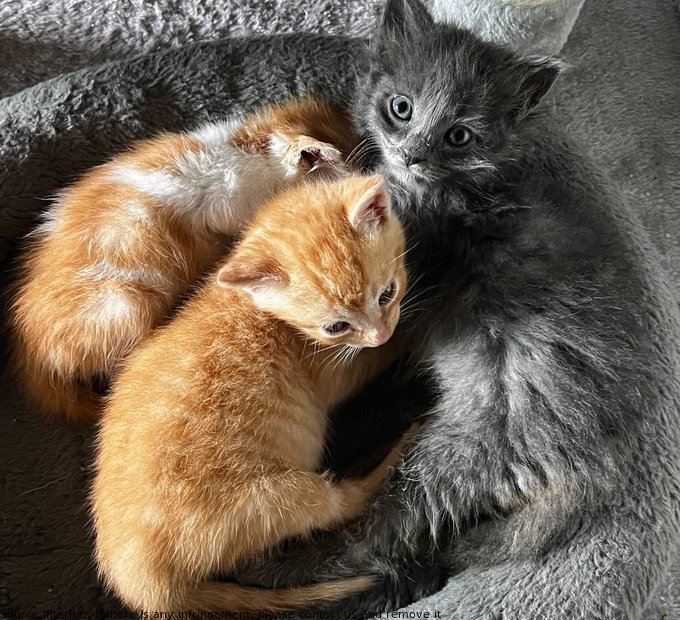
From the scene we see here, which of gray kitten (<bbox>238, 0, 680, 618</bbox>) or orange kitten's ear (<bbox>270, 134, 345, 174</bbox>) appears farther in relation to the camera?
orange kitten's ear (<bbox>270, 134, 345, 174</bbox>)

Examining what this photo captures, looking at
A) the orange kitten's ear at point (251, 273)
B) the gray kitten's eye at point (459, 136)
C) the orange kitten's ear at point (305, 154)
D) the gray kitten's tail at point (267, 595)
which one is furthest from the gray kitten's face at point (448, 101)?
the gray kitten's tail at point (267, 595)

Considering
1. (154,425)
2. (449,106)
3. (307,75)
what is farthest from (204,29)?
(154,425)

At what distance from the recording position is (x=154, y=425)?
109cm

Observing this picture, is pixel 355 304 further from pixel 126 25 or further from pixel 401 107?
pixel 126 25

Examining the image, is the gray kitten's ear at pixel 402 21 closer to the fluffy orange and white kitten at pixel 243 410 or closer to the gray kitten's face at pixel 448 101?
the gray kitten's face at pixel 448 101

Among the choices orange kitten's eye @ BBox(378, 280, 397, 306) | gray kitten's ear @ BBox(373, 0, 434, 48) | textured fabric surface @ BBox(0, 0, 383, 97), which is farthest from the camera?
textured fabric surface @ BBox(0, 0, 383, 97)

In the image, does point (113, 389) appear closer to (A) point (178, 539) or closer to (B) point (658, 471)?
(A) point (178, 539)

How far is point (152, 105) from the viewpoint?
1.57m

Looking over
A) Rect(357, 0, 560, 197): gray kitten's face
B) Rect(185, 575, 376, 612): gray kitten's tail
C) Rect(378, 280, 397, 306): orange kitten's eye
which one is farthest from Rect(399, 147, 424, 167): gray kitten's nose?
Rect(185, 575, 376, 612): gray kitten's tail

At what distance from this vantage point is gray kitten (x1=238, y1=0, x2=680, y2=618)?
117 centimetres

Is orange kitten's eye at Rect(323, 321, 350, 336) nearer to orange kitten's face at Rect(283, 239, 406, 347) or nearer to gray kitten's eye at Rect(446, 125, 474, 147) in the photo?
orange kitten's face at Rect(283, 239, 406, 347)

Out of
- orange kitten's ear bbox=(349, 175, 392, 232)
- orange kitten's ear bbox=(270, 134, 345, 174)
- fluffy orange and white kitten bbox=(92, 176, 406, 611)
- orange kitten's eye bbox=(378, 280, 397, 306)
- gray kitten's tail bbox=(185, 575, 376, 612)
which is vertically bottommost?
gray kitten's tail bbox=(185, 575, 376, 612)

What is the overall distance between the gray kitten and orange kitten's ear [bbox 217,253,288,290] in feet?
1.09

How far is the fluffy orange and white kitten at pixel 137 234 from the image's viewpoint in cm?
126
